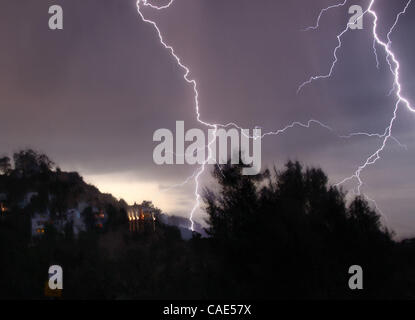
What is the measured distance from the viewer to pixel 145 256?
23234 millimetres

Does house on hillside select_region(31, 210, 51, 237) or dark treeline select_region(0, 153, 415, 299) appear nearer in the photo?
dark treeline select_region(0, 153, 415, 299)

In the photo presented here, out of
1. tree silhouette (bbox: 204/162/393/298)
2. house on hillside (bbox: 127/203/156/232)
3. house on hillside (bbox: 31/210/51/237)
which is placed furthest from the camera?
house on hillside (bbox: 127/203/156/232)

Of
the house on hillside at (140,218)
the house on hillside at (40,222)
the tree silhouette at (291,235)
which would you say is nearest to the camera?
the tree silhouette at (291,235)

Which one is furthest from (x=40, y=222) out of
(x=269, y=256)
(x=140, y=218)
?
(x=269, y=256)

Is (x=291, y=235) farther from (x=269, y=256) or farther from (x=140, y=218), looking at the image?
(x=140, y=218)

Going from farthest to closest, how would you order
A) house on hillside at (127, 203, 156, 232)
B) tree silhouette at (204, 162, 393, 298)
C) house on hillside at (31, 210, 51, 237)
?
house on hillside at (127, 203, 156, 232) < house on hillside at (31, 210, 51, 237) < tree silhouette at (204, 162, 393, 298)

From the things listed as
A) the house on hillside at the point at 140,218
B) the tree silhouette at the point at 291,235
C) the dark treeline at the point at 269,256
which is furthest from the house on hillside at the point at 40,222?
the tree silhouette at the point at 291,235

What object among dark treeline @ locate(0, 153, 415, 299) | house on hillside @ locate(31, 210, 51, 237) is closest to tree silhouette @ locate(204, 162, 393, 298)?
dark treeline @ locate(0, 153, 415, 299)

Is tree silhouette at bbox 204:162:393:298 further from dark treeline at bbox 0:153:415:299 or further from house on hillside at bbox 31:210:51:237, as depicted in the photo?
house on hillside at bbox 31:210:51:237

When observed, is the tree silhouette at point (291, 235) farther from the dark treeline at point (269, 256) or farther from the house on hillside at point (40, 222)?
the house on hillside at point (40, 222)

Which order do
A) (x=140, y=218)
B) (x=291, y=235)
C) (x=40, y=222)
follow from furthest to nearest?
(x=140, y=218) < (x=40, y=222) < (x=291, y=235)

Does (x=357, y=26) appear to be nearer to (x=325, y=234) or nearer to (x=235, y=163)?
(x=235, y=163)

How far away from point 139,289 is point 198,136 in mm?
6720

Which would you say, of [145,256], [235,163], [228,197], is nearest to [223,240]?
[228,197]
